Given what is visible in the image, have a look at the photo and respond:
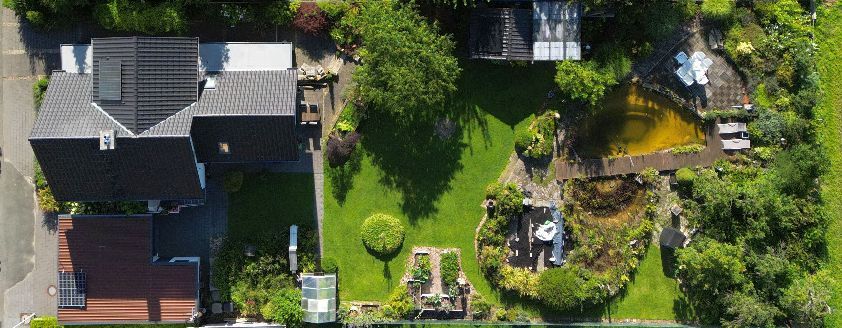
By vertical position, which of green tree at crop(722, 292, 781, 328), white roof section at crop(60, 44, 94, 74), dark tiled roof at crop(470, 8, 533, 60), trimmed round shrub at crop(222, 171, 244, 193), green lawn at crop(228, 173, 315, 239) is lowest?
green tree at crop(722, 292, 781, 328)

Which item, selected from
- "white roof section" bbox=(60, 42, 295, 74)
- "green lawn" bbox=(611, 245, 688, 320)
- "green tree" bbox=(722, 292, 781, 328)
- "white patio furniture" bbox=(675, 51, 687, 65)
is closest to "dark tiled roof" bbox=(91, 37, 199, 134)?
"white roof section" bbox=(60, 42, 295, 74)

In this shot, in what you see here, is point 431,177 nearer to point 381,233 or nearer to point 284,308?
point 381,233

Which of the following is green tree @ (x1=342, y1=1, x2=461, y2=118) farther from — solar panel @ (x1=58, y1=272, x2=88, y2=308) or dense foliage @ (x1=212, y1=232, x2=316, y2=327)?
solar panel @ (x1=58, y1=272, x2=88, y2=308)

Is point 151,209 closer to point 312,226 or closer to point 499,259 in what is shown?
point 312,226

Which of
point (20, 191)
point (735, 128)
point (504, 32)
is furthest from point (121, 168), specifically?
point (735, 128)

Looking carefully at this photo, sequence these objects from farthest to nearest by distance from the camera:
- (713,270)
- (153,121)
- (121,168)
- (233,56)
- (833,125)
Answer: (833,125) < (713,270) < (233,56) < (121,168) < (153,121)

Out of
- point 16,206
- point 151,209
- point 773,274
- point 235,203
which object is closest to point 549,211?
point 773,274

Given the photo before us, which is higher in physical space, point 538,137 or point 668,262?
Result: point 538,137
